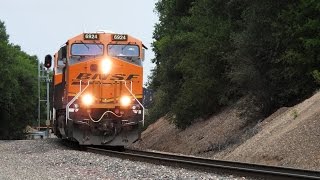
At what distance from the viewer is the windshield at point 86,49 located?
21.2 meters

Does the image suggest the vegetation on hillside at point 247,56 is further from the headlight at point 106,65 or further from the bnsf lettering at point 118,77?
the headlight at point 106,65

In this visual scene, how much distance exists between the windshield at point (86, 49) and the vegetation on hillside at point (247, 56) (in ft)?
26.3

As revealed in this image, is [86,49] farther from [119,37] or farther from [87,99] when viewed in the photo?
[87,99]

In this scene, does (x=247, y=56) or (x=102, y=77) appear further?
(x=247, y=56)

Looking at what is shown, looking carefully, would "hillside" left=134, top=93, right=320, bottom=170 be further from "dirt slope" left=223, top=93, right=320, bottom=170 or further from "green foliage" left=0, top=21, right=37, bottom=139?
"green foliage" left=0, top=21, right=37, bottom=139

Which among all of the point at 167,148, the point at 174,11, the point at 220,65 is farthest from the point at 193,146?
the point at 174,11

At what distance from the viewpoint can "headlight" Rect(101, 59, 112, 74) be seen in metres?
21.2

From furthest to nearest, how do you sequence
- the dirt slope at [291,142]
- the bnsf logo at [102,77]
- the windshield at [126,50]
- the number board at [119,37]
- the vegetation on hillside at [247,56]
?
the vegetation on hillside at [247,56]
the windshield at [126,50]
the number board at [119,37]
the bnsf logo at [102,77]
the dirt slope at [291,142]

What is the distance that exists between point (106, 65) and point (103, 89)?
3.09 ft

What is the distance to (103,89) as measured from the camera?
21.1 metres

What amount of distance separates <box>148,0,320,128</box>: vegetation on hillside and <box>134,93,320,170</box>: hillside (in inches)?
51.9

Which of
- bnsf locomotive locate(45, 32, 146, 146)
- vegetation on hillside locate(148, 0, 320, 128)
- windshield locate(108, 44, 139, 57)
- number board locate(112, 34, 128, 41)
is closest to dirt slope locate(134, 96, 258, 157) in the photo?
vegetation on hillside locate(148, 0, 320, 128)

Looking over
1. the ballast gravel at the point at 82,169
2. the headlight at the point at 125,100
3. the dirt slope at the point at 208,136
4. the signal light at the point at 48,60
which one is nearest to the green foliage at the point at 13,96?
the dirt slope at the point at 208,136

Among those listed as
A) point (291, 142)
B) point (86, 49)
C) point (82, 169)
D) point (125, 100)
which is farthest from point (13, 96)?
point (82, 169)
